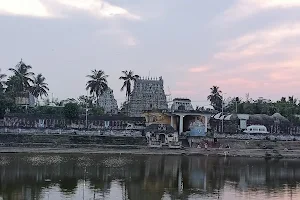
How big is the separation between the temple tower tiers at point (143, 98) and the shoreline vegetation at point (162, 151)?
2067cm

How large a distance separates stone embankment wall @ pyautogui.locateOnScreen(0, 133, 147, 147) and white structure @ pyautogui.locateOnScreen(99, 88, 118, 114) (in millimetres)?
29173

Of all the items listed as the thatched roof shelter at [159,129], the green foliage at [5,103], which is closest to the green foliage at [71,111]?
the green foliage at [5,103]

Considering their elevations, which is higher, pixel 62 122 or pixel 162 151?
pixel 62 122

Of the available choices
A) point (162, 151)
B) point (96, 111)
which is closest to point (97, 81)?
point (96, 111)

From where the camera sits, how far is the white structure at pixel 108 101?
287ft

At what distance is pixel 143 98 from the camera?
75.7m

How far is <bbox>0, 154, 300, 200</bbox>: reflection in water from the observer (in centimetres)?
2656

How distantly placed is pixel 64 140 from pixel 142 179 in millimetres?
25141

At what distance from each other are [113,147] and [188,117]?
668 inches

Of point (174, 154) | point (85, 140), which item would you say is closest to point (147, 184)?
point (174, 154)

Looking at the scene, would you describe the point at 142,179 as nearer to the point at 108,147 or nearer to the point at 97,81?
the point at 108,147

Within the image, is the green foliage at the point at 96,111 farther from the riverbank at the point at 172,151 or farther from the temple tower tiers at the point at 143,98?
the riverbank at the point at 172,151

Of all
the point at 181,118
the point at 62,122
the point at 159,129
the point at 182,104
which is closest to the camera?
the point at 159,129

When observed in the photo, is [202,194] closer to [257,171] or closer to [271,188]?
[271,188]
